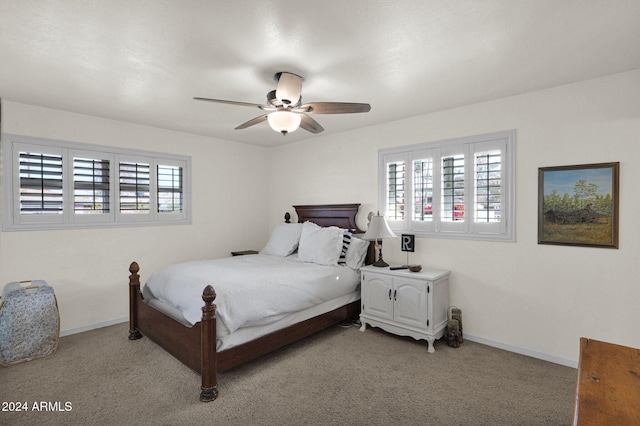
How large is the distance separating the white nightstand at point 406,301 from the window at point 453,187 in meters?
0.59

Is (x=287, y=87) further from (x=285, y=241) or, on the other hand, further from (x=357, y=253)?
(x=285, y=241)

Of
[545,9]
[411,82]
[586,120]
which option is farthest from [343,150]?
[545,9]

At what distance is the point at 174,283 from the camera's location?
309 cm

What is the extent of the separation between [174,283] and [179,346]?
1.91ft

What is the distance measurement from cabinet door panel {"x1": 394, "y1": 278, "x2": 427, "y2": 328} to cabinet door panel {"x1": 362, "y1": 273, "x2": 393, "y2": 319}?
0.10m

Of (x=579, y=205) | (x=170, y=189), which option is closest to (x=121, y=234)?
(x=170, y=189)

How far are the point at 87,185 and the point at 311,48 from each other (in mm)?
3153

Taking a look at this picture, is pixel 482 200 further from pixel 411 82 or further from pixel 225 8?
pixel 225 8

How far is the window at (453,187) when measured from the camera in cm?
329

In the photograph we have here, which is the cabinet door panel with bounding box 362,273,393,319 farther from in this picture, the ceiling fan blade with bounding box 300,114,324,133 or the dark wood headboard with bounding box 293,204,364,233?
the ceiling fan blade with bounding box 300,114,324,133

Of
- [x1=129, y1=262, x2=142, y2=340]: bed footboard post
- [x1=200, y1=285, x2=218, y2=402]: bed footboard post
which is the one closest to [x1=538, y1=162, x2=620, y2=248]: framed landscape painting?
[x1=200, y1=285, x2=218, y2=402]: bed footboard post

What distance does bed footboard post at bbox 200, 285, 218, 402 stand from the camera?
2.45m

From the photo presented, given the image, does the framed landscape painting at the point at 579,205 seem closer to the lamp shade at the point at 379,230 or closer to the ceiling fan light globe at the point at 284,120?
the lamp shade at the point at 379,230

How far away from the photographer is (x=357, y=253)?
404 cm
